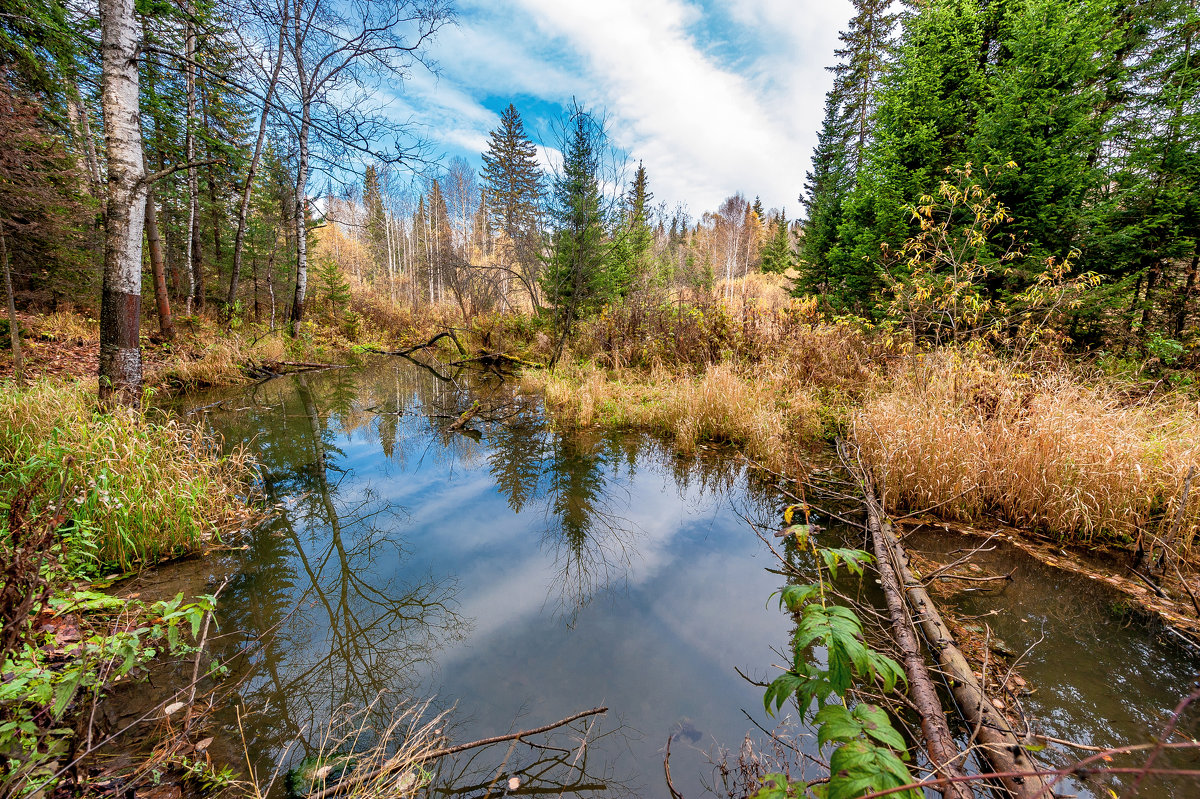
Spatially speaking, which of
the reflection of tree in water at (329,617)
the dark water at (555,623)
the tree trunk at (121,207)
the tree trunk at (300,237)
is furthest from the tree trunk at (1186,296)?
the tree trunk at (300,237)

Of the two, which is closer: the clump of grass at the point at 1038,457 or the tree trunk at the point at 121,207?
the clump of grass at the point at 1038,457

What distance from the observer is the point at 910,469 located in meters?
4.40

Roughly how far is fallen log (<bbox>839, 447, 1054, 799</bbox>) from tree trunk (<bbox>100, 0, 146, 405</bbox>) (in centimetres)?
649

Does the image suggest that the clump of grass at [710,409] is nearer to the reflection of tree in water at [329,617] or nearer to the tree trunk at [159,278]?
the reflection of tree in water at [329,617]

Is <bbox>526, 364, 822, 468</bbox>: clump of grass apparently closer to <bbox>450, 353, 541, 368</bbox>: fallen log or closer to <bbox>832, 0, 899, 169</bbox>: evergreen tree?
<bbox>450, 353, 541, 368</bbox>: fallen log

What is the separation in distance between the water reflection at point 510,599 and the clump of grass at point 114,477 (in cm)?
56

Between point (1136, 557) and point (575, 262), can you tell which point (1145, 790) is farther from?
point (575, 262)

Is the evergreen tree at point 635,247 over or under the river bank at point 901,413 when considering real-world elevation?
over

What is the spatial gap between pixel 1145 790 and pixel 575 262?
420 inches

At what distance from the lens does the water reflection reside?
7.99 feet

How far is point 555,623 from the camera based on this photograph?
3.24m

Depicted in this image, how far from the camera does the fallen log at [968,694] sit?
154 cm

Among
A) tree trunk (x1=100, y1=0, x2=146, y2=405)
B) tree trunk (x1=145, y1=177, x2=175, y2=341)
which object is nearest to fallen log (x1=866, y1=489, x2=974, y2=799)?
tree trunk (x1=100, y1=0, x2=146, y2=405)

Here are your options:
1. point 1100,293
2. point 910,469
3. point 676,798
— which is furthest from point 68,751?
point 1100,293
